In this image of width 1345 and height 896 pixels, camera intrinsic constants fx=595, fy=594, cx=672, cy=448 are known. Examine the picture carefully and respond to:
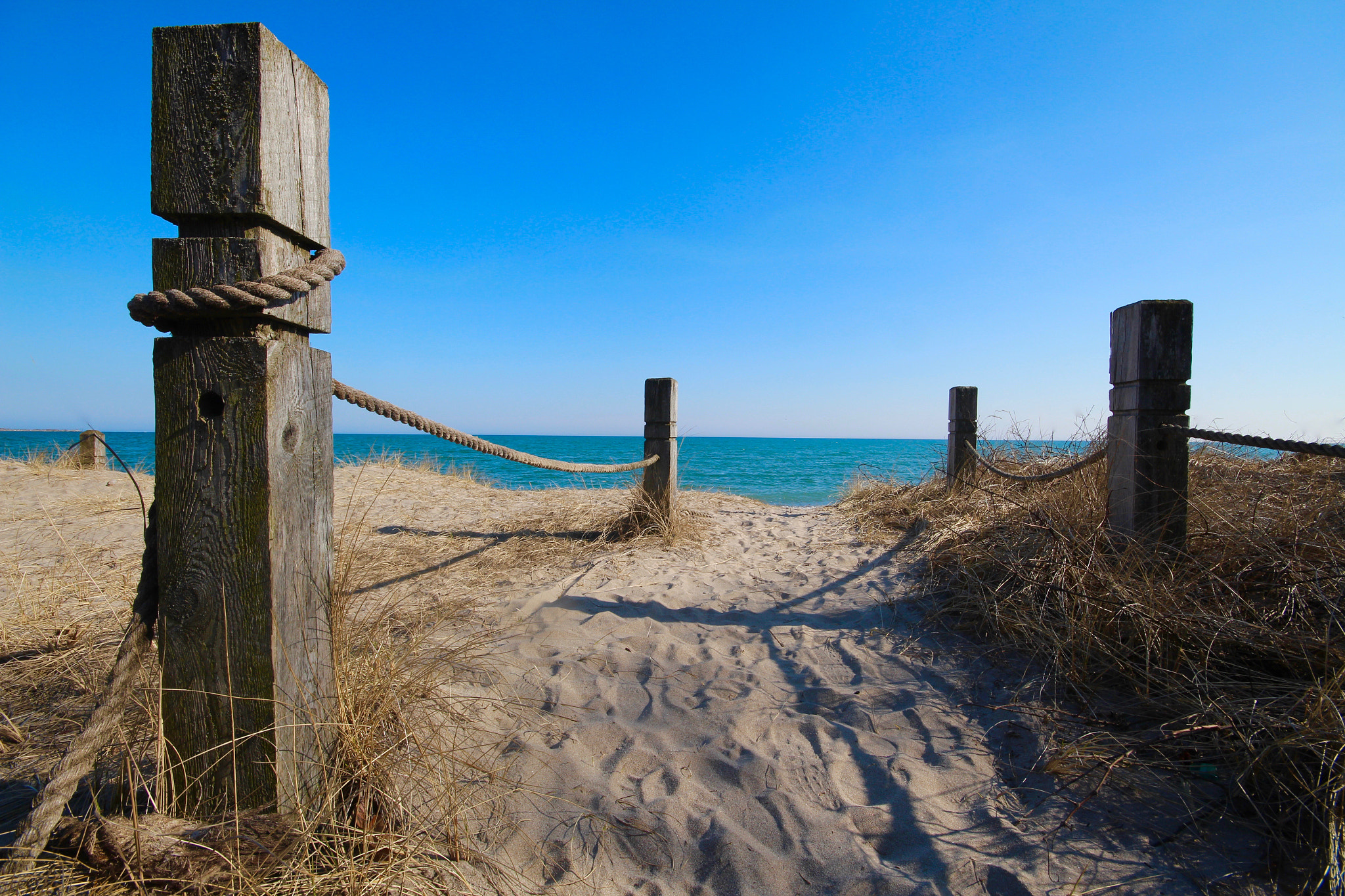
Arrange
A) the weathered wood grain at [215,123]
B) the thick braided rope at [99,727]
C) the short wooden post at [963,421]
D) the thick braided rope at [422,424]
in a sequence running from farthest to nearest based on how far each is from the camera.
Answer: the short wooden post at [963,421], the thick braided rope at [422,424], the weathered wood grain at [215,123], the thick braided rope at [99,727]

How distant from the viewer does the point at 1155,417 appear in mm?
2723

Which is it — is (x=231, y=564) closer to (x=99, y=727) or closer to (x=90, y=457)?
(x=99, y=727)

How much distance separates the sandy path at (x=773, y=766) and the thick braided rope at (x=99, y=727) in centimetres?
101

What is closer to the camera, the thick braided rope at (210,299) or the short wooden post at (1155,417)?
the thick braided rope at (210,299)

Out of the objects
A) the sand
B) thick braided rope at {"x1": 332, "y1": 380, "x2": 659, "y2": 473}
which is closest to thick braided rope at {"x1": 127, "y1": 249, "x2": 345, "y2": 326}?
thick braided rope at {"x1": 332, "y1": 380, "x2": 659, "y2": 473}

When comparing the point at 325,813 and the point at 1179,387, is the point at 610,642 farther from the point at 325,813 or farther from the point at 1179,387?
the point at 1179,387

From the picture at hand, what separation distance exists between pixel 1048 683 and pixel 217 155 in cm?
326

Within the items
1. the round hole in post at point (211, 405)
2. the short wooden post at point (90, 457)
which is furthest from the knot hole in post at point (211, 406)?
the short wooden post at point (90, 457)

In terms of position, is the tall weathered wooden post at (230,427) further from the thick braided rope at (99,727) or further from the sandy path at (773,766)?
the sandy path at (773,766)

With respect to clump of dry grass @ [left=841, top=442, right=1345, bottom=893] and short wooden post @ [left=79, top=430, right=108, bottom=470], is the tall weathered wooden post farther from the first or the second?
short wooden post @ [left=79, top=430, right=108, bottom=470]

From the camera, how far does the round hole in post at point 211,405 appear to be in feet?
4.60

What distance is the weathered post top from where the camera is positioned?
1.36 m

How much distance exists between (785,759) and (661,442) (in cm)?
347

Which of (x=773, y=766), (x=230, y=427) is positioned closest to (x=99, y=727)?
(x=230, y=427)
